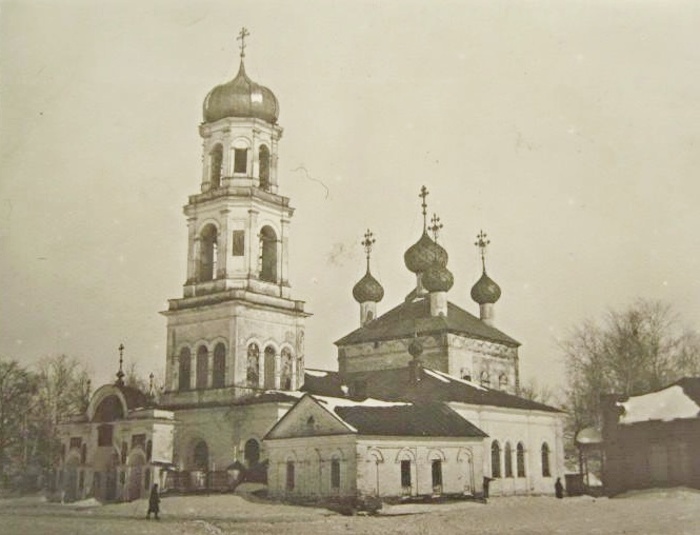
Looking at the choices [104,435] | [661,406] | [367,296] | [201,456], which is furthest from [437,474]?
[367,296]

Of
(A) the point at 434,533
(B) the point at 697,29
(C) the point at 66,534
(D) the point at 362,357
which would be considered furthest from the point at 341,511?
(D) the point at 362,357

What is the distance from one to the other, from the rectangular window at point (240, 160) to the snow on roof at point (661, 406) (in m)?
10.2

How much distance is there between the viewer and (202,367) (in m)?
21.5

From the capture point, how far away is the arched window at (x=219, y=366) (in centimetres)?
2116

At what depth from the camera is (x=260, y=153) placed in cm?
2202

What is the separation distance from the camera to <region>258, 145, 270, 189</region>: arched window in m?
22.0

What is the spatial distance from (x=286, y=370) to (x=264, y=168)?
4.67 m

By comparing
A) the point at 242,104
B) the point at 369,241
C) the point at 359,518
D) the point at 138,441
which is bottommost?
the point at 359,518

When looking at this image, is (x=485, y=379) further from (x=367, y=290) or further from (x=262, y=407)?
(x=262, y=407)

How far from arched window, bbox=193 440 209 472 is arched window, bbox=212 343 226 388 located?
1.31 m

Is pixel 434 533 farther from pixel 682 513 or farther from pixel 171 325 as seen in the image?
pixel 171 325

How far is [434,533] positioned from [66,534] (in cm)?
489

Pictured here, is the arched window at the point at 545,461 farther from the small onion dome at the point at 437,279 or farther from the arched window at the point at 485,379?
the small onion dome at the point at 437,279

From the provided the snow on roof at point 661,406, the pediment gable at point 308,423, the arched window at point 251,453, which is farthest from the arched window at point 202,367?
the snow on roof at point 661,406
